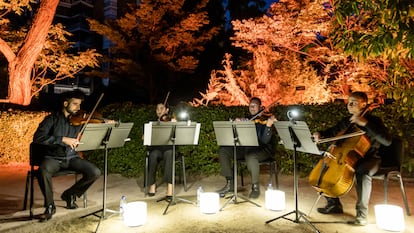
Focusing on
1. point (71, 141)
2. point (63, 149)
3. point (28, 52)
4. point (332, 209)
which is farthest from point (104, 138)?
point (28, 52)

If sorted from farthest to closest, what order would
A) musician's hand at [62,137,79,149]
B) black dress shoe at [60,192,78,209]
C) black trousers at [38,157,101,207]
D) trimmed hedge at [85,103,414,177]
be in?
trimmed hedge at [85,103,414,177], black dress shoe at [60,192,78,209], black trousers at [38,157,101,207], musician's hand at [62,137,79,149]

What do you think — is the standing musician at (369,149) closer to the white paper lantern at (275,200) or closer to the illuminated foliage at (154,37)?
the white paper lantern at (275,200)

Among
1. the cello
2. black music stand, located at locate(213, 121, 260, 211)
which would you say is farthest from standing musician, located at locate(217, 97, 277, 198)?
the cello

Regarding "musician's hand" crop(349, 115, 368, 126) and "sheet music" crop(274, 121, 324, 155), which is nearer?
"sheet music" crop(274, 121, 324, 155)

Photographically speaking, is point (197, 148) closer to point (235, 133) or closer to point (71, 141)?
point (235, 133)

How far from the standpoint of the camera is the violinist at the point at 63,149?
379 cm

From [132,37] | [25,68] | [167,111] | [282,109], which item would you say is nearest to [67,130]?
[167,111]

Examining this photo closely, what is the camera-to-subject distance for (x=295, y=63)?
8391 mm

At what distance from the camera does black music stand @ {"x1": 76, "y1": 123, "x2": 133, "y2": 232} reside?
345 cm

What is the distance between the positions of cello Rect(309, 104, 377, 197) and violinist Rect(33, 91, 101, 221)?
Result: 2.73 m

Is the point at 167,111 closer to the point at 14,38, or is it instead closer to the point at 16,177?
the point at 16,177

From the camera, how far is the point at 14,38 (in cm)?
948

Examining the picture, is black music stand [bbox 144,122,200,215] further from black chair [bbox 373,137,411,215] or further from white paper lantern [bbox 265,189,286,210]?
black chair [bbox 373,137,411,215]

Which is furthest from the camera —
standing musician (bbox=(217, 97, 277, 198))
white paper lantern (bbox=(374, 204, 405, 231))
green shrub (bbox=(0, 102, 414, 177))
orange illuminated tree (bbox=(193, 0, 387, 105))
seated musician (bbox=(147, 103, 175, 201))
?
orange illuminated tree (bbox=(193, 0, 387, 105))
